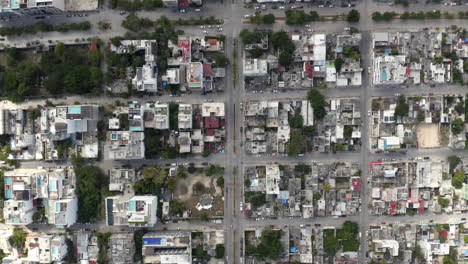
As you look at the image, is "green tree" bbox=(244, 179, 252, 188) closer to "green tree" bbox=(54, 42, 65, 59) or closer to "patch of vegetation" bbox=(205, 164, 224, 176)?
"patch of vegetation" bbox=(205, 164, 224, 176)

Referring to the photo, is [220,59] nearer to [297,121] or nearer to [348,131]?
[297,121]

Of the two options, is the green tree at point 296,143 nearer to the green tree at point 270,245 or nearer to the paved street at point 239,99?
the paved street at point 239,99

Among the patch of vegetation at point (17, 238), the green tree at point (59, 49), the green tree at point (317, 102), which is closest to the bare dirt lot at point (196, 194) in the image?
the green tree at point (317, 102)

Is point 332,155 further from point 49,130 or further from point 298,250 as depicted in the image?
point 49,130

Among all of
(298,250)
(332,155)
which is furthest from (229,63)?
(298,250)

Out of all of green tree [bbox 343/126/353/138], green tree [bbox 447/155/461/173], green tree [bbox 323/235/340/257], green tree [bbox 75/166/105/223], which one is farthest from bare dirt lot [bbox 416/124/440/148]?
green tree [bbox 75/166/105/223]

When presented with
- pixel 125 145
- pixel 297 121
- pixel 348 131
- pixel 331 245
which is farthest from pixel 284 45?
pixel 331 245
